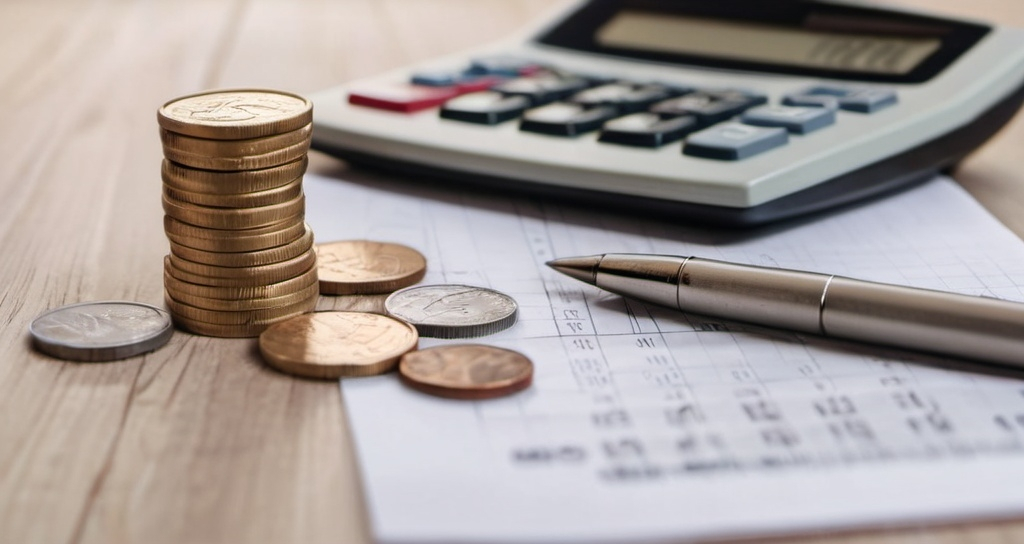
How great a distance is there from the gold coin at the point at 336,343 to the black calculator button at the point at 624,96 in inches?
13.0

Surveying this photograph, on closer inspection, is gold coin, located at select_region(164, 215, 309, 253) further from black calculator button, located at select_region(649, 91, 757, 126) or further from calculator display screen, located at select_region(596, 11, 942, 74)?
calculator display screen, located at select_region(596, 11, 942, 74)

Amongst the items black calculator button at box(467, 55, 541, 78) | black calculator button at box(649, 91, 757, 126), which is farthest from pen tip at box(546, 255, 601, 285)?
black calculator button at box(467, 55, 541, 78)

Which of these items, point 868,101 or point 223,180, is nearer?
point 223,180

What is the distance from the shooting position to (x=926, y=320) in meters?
0.51

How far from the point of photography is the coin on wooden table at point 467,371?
0.48m

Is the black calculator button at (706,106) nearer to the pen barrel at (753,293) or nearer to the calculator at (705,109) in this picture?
the calculator at (705,109)

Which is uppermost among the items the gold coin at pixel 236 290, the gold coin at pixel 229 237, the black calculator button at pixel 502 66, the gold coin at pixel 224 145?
the gold coin at pixel 224 145

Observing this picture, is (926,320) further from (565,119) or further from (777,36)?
(777,36)

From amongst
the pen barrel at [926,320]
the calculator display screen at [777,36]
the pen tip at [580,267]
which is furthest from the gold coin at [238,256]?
the calculator display screen at [777,36]

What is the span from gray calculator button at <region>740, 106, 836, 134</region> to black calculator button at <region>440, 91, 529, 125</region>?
166 millimetres

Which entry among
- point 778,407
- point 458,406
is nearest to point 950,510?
point 778,407

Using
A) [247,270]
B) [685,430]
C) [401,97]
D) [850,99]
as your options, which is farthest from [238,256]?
[850,99]

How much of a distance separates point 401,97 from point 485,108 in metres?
0.08

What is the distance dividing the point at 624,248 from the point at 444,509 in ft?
1.09
